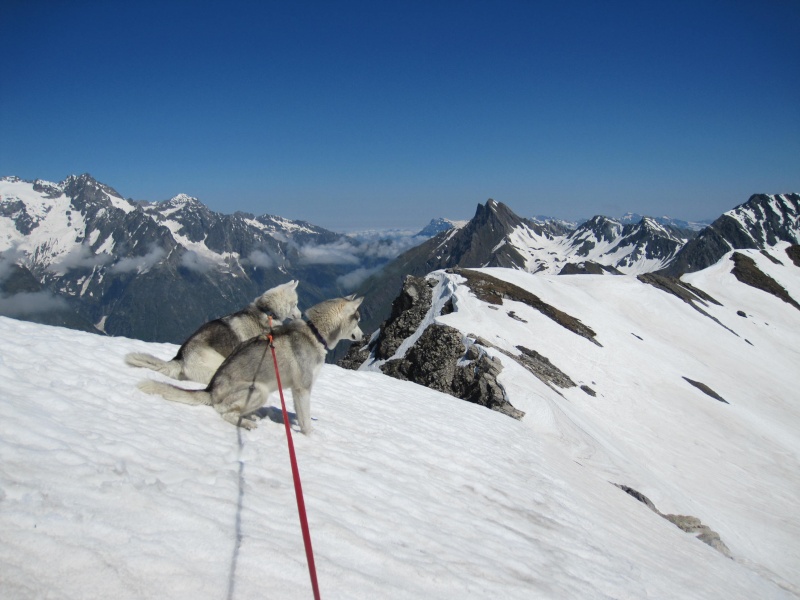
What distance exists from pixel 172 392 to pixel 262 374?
6.09 feet

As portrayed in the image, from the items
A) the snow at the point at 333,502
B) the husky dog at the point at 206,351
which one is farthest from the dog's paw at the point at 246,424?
the husky dog at the point at 206,351

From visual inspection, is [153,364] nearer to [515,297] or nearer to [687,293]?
[515,297]

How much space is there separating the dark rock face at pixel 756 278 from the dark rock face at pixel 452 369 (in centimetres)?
9531

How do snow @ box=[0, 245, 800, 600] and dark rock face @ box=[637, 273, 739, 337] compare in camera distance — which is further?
dark rock face @ box=[637, 273, 739, 337]

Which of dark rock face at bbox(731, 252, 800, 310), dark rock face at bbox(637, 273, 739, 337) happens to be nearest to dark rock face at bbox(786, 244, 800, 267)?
dark rock face at bbox(731, 252, 800, 310)

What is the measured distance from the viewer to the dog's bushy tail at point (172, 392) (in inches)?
328

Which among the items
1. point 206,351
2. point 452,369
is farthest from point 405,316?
point 206,351

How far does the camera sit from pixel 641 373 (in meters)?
38.1

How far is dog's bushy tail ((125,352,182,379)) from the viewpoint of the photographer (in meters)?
9.84

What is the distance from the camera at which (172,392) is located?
8.35 meters

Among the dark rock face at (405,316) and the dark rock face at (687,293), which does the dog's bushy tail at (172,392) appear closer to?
the dark rock face at (405,316)

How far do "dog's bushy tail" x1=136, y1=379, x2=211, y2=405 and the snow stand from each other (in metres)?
0.18

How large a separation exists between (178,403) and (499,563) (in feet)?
21.2

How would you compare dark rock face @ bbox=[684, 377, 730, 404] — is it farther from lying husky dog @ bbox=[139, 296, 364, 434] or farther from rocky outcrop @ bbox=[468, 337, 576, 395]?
lying husky dog @ bbox=[139, 296, 364, 434]
